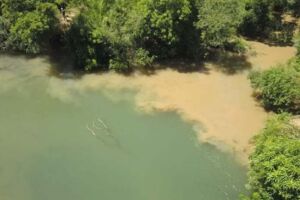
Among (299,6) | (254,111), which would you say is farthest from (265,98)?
(299,6)

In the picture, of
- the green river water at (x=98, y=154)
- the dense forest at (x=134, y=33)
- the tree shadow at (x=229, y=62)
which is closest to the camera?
the green river water at (x=98, y=154)

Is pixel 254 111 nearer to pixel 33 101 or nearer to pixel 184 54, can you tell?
pixel 184 54

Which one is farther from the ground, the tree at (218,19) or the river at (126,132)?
the tree at (218,19)

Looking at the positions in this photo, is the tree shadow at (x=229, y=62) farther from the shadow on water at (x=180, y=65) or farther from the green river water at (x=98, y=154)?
the green river water at (x=98, y=154)

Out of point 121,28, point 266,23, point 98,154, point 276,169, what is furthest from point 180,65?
point 276,169

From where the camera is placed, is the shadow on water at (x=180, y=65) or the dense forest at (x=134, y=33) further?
the shadow on water at (x=180, y=65)

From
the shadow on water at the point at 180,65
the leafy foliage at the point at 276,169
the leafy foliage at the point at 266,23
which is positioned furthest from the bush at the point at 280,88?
the leafy foliage at the point at 266,23

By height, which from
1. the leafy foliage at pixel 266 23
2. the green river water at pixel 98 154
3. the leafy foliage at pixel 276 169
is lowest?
the green river water at pixel 98 154
